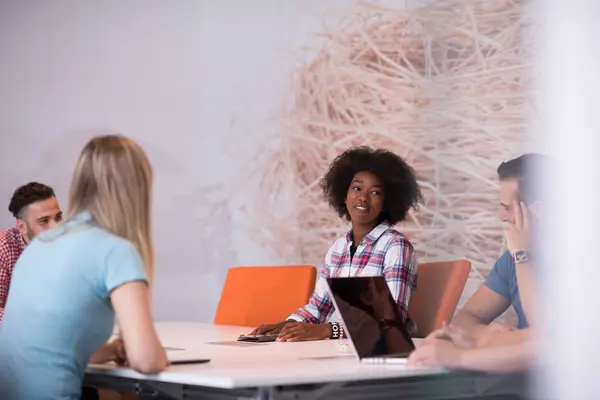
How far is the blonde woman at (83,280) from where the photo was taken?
218cm

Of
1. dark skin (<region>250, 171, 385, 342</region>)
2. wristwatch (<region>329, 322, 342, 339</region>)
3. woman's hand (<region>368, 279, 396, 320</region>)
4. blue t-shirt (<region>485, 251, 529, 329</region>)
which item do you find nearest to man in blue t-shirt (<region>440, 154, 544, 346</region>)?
blue t-shirt (<region>485, 251, 529, 329</region>)

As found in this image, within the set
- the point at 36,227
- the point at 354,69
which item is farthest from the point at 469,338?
the point at 354,69

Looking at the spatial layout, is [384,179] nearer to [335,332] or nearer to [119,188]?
[335,332]

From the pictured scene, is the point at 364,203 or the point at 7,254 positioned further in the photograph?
the point at 7,254

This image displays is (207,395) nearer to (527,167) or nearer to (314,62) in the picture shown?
(527,167)

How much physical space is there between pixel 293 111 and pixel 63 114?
136cm

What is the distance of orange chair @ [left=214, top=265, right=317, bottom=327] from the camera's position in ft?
12.7

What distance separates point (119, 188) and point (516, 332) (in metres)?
0.99

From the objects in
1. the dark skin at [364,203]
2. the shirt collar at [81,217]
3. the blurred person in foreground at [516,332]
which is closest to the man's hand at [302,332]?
the dark skin at [364,203]

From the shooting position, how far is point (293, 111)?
5.40 m

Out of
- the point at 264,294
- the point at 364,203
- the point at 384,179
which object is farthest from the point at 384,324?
the point at 264,294

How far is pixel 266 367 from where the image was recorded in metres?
2.17

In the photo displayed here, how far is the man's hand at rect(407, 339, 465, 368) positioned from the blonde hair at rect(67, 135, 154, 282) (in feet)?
2.18

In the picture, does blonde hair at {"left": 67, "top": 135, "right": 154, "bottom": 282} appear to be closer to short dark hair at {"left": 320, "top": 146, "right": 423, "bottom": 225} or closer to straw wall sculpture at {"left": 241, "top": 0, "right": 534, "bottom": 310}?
straw wall sculpture at {"left": 241, "top": 0, "right": 534, "bottom": 310}
